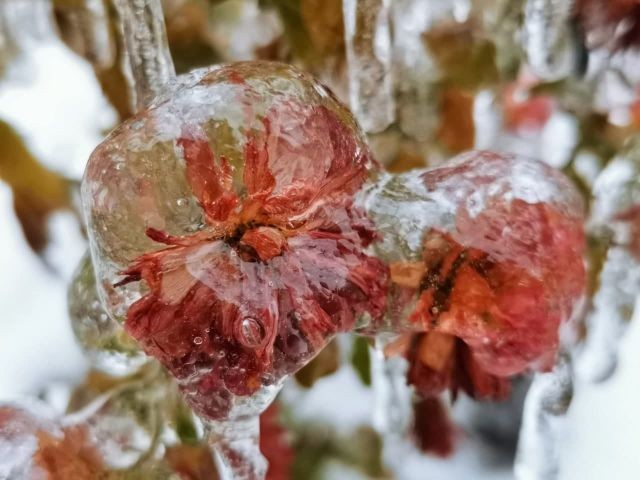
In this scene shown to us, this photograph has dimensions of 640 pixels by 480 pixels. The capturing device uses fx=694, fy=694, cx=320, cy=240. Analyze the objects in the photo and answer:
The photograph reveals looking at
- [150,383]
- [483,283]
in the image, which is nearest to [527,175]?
[483,283]

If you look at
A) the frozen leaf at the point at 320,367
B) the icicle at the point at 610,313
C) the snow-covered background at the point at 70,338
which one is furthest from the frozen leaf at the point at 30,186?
the icicle at the point at 610,313

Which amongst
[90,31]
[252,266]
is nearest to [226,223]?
[252,266]

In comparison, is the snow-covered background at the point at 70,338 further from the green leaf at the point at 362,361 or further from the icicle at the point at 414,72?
the icicle at the point at 414,72

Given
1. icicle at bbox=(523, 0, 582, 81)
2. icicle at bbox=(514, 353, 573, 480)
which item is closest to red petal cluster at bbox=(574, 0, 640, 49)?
icicle at bbox=(523, 0, 582, 81)

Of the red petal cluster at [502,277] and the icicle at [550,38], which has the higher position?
the icicle at [550,38]

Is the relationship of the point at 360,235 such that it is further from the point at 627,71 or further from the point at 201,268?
the point at 627,71

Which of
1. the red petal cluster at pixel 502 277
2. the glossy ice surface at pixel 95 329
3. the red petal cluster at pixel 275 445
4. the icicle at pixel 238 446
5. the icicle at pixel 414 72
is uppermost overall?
the icicle at pixel 414 72

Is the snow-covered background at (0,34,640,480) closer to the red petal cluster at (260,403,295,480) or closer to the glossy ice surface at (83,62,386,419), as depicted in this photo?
the red petal cluster at (260,403,295,480)
